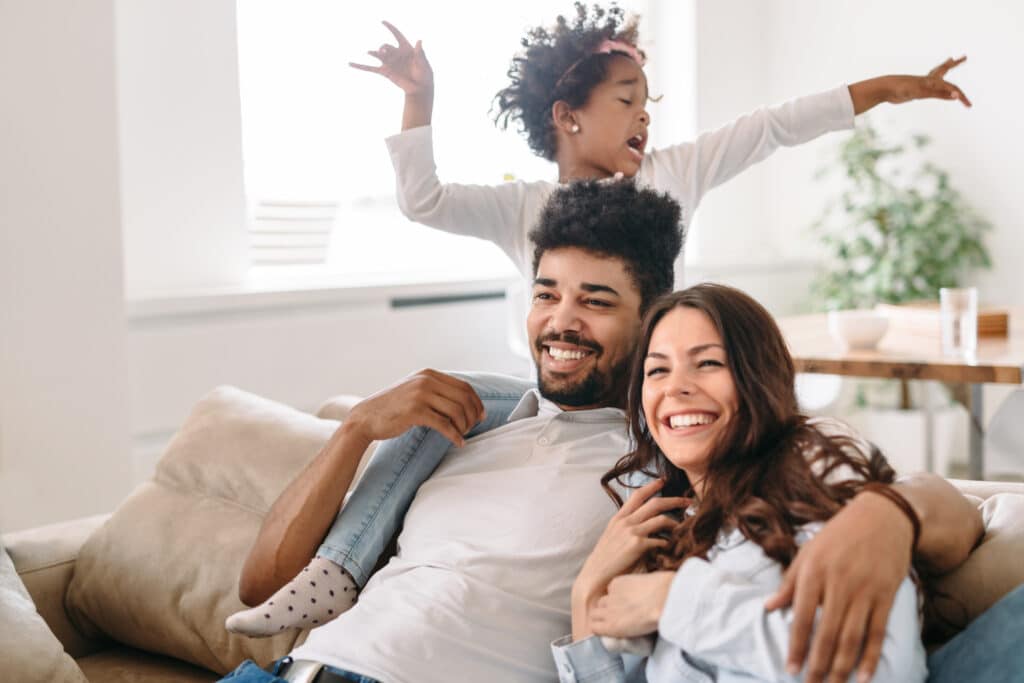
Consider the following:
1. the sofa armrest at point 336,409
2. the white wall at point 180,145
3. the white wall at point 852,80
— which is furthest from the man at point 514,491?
the white wall at point 852,80

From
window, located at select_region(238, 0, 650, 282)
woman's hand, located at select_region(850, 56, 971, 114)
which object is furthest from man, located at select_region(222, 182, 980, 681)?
window, located at select_region(238, 0, 650, 282)

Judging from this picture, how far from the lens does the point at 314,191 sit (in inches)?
152

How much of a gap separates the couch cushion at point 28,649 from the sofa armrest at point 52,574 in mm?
282

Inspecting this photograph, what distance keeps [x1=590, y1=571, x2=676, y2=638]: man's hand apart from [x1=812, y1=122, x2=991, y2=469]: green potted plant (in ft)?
11.7

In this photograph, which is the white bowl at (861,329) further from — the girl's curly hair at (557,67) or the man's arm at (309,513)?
the man's arm at (309,513)

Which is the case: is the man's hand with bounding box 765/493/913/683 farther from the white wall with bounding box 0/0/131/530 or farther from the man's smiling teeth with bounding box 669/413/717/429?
the white wall with bounding box 0/0/131/530

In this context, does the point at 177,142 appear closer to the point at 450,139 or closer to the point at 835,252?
the point at 450,139

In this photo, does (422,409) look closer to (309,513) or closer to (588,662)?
(309,513)

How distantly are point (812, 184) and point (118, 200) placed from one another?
341 centimetres

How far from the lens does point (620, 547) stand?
1.23 m

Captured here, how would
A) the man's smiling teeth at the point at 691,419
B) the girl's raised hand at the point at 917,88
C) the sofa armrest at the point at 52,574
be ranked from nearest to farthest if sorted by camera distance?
the man's smiling teeth at the point at 691,419 < the sofa armrest at the point at 52,574 < the girl's raised hand at the point at 917,88

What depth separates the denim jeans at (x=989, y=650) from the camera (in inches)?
39.4

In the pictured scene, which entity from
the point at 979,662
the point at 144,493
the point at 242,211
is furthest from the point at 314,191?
the point at 979,662

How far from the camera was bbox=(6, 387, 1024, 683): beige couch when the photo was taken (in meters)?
1.77
